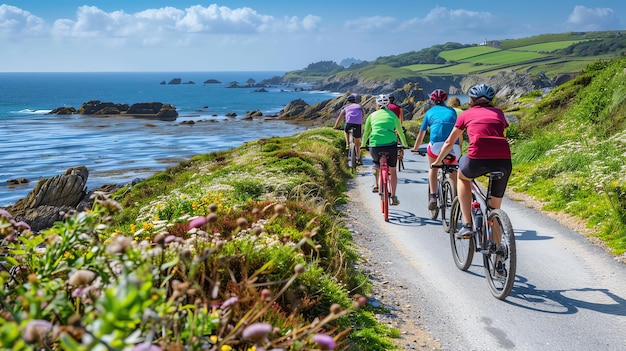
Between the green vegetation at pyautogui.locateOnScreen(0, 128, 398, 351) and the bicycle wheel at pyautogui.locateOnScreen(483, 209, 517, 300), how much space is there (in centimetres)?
172

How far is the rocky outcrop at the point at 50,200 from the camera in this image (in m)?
26.8

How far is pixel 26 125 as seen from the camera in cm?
8750

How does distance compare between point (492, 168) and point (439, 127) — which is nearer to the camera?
point (492, 168)

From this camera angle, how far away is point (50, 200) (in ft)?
94.0

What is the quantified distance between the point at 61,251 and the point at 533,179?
13.7 meters

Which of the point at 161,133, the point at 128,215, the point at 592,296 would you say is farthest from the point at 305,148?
the point at 161,133

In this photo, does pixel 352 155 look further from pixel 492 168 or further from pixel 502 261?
pixel 502 261

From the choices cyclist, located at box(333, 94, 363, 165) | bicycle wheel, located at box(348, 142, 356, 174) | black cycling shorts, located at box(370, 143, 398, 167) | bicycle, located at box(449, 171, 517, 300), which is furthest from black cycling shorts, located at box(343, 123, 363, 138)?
bicycle, located at box(449, 171, 517, 300)

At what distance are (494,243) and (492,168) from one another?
1002 mm

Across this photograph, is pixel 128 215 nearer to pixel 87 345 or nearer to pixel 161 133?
pixel 87 345

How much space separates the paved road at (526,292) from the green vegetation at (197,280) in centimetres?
83

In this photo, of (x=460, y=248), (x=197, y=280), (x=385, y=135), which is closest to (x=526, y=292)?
(x=460, y=248)

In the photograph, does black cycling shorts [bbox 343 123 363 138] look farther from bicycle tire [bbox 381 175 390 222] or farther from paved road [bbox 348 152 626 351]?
paved road [bbox 348 152 626 351]

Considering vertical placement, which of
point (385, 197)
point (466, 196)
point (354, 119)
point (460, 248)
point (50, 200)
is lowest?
point (50, 200)
